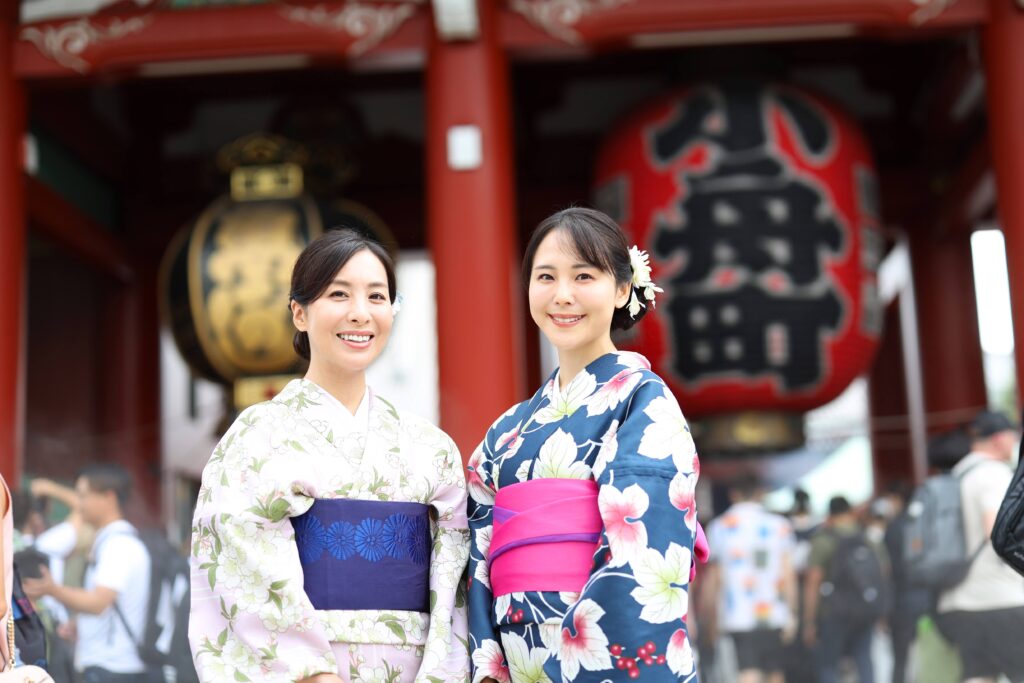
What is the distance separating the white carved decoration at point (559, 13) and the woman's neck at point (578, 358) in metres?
3.72

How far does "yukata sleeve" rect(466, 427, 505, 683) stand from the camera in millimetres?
2734

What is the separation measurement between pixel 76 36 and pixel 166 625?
321 centimetres

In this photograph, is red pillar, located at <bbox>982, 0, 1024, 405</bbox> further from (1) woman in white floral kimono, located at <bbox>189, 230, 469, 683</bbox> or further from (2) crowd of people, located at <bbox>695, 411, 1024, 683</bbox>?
(1) woman in white floral kimono, located at <bbox>189, 230, 469, 683</bbox>

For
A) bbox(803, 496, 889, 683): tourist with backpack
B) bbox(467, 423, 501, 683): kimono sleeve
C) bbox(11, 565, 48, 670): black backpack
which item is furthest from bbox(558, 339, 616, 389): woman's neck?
bbox(803, 496, 889, 683): tourist with backpack

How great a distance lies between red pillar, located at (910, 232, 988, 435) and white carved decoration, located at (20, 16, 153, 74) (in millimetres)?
5486

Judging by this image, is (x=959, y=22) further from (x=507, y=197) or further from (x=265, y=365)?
(x=265, y=365)

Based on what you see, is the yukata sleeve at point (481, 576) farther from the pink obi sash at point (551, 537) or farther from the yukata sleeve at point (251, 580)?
the yukata sleeve at point (251, 580)

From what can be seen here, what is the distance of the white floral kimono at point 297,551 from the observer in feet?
8.64

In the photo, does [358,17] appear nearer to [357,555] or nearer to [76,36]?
[76,36]

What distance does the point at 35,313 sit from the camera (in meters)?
9.30

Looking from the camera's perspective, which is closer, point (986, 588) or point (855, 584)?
point (986, 588)

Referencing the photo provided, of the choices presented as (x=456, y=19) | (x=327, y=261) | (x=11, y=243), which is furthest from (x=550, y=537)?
(x=11, y=243)

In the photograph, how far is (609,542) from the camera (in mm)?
2533

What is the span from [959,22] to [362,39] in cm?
286
